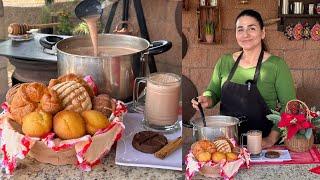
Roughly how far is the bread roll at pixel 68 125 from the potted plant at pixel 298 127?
46 centimetres

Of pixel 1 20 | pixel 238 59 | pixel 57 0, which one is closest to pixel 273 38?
pixel 238 59

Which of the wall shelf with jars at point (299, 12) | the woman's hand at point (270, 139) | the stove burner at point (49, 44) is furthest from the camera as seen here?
the wall shelf with jars at point (299, 12)

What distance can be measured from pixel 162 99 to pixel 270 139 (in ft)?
Result: 1.05

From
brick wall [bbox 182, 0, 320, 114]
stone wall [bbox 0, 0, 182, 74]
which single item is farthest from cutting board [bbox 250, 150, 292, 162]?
brick wall [bbox 182, 0, 320, 114]

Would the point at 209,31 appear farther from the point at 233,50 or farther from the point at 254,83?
the point at 254,83

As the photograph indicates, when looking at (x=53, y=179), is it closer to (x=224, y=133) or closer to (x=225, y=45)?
(x=224, y=133)

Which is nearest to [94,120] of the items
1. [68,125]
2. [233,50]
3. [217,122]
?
[68,125]

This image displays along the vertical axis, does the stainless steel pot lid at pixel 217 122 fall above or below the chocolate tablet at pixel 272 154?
above

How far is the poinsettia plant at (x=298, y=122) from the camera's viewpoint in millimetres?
1029

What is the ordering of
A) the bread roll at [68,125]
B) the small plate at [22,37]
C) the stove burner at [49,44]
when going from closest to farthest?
the bread roll at [68,125]
the stove burner at [49,44]
the small plate at [22,37]

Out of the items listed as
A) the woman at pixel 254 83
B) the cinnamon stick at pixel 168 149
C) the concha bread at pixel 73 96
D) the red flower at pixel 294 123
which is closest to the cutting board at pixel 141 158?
the cinnamon stick at pixel 168 149

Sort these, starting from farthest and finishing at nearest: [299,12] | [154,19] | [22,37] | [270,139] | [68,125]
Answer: [299,12], [154,19], [22,37], [270,139], [68,125]

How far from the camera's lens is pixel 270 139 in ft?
3.76

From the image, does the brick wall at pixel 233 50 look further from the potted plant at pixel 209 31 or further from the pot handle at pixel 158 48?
the pot handle at pixel 158 48
